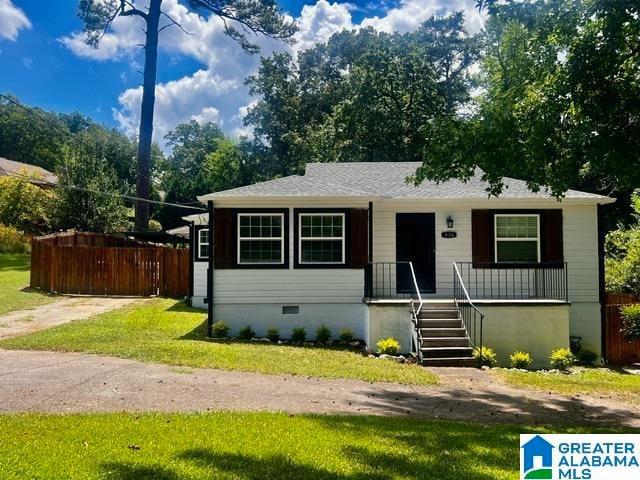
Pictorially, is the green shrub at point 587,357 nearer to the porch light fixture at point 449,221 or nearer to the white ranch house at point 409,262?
the white ranch house at point 409,262

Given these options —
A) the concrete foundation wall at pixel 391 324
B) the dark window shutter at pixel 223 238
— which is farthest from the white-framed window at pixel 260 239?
the concrete foundation wall at pixel 391 324

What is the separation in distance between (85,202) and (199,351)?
765 inches

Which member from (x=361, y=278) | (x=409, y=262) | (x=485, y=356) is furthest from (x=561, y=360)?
(x=361, y=278)

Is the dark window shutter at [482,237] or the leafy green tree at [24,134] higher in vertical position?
the leafy green tree at [24,134]

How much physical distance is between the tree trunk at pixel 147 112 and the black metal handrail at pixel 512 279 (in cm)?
1723

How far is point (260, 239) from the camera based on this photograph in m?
12.9

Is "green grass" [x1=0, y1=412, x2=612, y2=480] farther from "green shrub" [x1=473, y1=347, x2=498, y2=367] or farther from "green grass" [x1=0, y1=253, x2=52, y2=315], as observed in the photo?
"green grass" [x1=0, y1=253, x2=52, y2=315]

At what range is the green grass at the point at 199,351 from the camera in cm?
915

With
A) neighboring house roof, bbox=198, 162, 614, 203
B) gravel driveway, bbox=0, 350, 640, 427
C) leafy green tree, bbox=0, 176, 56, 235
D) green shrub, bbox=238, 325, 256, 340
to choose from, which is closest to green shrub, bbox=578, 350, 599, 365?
neighboring house roof, bbox=198, 162, 614, 203

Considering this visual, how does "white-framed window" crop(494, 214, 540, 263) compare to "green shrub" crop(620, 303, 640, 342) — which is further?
"white-framed window" crop(494, 214, 540, 263)

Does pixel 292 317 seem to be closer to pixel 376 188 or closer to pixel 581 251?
pixel 376 188

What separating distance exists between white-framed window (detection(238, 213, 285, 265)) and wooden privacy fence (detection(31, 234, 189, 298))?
821 centimetres

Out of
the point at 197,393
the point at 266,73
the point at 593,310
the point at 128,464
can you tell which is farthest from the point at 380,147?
the point at 128,464

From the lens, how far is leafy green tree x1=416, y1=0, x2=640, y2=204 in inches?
290
